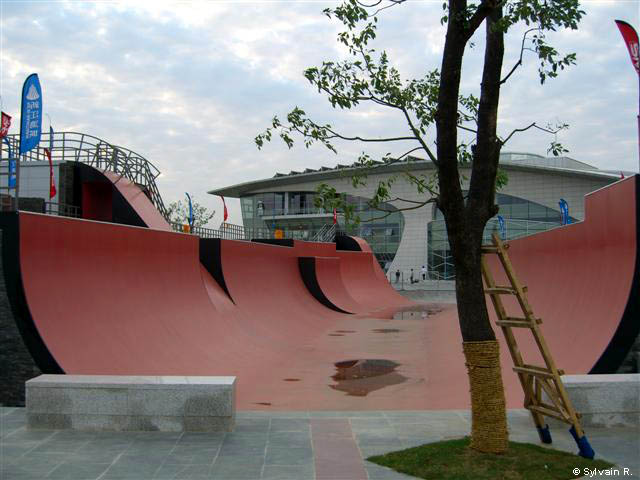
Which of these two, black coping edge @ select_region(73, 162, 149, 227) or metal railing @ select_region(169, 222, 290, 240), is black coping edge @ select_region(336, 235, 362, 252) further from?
black coping edge @ select_region(73, 162, 149, 227)

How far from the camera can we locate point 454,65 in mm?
5191

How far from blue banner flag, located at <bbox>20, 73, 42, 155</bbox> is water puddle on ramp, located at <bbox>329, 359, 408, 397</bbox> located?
773 centimetres

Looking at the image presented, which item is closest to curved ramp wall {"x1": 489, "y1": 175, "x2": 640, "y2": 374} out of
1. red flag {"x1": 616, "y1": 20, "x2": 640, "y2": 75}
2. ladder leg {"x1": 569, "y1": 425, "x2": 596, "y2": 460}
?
red flag {"x1": 616, "y1": 20, "x2": 640, "y2": 75}

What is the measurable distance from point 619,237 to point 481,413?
14.6 feet

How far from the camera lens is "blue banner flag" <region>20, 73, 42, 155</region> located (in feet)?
38.3

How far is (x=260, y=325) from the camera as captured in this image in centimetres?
1600

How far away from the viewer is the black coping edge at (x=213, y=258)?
1587 centimetres

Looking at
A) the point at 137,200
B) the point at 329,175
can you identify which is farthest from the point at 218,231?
the point at 329,175

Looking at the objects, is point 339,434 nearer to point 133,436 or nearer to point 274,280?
point 133,436

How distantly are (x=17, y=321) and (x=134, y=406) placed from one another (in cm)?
231

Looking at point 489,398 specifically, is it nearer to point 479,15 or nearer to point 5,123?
point 479,15

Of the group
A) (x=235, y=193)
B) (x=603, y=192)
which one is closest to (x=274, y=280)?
(x=603, y=192)

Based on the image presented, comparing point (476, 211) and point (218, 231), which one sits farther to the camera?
point (218, 231)

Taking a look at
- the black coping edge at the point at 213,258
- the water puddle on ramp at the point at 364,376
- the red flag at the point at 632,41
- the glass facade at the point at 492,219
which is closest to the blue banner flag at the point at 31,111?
the black coping edge at the point at 213,258
